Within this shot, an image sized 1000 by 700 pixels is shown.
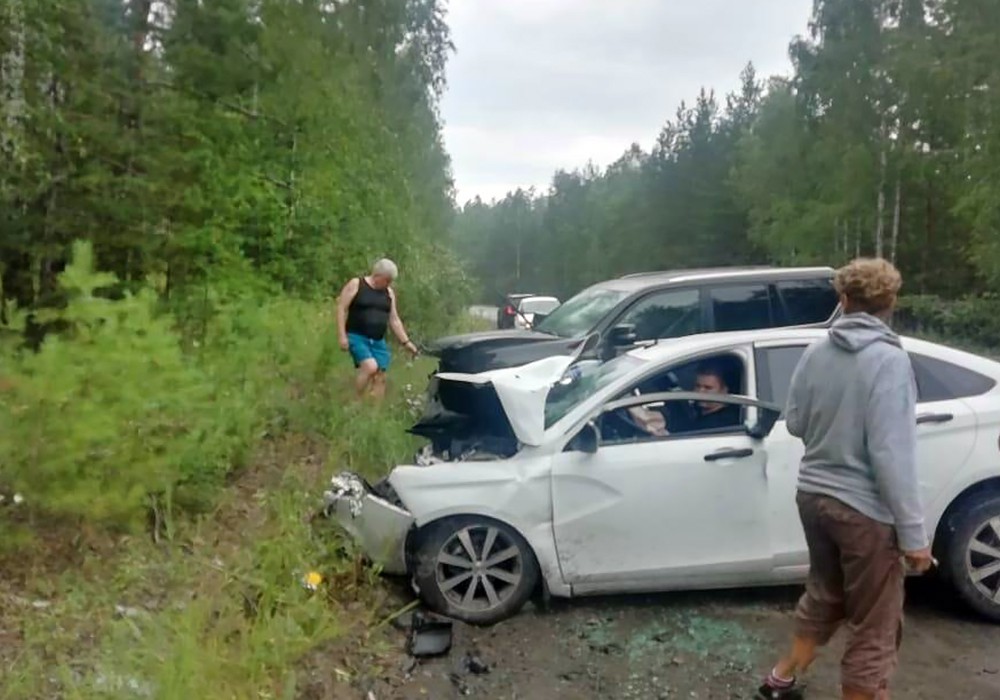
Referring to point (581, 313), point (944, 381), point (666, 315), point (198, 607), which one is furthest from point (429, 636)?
point (581, 313)

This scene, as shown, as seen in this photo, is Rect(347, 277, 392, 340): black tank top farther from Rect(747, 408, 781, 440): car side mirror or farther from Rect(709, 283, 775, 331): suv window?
Rect(747, 408, 781, 440): car side mirror

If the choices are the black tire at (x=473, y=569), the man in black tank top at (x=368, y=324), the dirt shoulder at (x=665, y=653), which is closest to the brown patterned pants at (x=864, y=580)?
the dirt shoulder at (x=665, y=653)

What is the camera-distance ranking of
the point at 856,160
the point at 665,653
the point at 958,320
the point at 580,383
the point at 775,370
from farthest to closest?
the point at 856,160 < the point at 958,320 < the point at 580,383 < the point at 775,370 < the point at 665,653

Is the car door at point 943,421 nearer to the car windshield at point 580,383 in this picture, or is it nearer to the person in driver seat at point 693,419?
the person in driver seat at point 693,419

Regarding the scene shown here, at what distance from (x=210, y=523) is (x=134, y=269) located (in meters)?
5.39

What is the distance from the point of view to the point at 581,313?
988 cm

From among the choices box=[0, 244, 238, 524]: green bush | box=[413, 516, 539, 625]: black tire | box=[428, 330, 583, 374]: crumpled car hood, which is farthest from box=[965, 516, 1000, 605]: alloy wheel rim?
box=[0, 244, 238, 524]: green bush

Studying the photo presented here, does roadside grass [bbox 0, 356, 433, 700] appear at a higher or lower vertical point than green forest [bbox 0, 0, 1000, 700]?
lower

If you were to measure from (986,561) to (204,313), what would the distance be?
7092mm

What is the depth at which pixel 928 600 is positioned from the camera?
5.55 metres

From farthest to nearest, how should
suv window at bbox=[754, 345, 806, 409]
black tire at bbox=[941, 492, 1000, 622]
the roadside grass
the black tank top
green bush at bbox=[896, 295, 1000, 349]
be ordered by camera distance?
green bush at bbox=[896, 295, 1000, 349] → the black tank top → suv window at bbox=[754, 345, 806, 409] → black tire at bbox=[941, 492, 1000, 622] → the roadside grass

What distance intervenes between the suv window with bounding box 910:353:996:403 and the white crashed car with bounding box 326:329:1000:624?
0.01 metres

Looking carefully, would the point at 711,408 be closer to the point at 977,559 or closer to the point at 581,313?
the point at 977,559

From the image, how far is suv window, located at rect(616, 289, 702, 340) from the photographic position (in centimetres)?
899
